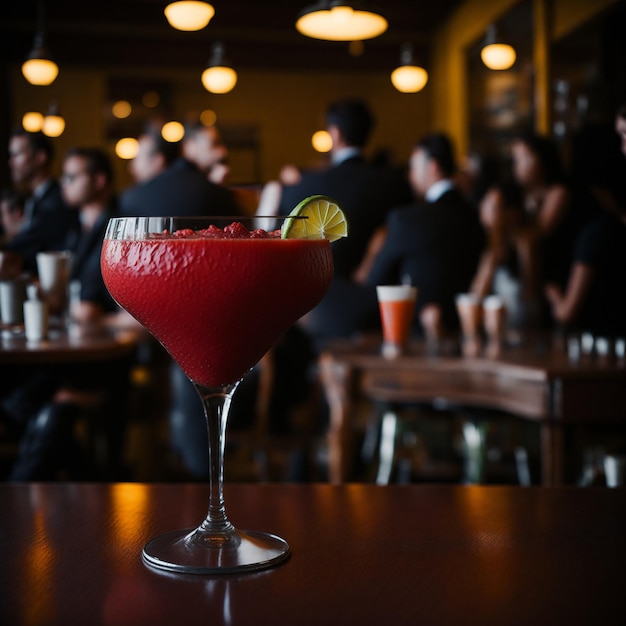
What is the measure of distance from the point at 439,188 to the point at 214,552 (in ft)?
10.4

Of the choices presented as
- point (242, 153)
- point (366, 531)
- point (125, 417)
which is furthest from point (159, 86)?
point (366, 531)

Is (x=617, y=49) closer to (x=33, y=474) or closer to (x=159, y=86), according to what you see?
(x=33, y=474)

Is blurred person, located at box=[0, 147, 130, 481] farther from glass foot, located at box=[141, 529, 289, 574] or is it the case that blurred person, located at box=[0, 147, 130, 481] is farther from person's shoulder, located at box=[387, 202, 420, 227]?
glass foot, located at box=[141, 529, 289, 574]

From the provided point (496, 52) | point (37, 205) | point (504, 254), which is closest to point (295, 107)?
point (496, 52)

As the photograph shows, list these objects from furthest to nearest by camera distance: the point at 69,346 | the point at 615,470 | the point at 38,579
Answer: the point at 69,346 → the point at 615,470 → the point at 38,579

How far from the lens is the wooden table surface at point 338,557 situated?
0.55 m

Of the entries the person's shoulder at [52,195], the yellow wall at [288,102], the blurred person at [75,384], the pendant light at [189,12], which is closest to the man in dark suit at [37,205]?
the person's shoulder at [52,195]

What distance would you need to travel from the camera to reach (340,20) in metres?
3.48

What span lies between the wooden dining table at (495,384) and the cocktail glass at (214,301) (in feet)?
5.90

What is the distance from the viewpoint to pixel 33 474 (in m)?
1.95

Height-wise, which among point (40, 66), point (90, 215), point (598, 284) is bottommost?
point (598, 284)

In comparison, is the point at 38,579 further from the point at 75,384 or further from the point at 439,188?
the point at 75,384

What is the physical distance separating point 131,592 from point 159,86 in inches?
443

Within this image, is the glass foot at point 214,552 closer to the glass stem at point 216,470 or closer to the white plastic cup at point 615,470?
the glass stem at point 216,470
